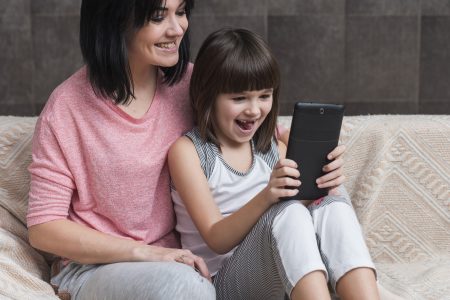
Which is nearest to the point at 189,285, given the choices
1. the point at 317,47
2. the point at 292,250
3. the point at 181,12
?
the point at 292,250

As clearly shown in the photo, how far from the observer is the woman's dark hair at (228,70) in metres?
1.64

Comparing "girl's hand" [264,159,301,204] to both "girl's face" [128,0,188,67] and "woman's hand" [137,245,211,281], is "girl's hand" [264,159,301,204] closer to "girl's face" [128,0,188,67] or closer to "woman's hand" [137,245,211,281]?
"woman's hand" [137,245,211,281]

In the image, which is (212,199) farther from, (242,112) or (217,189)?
(242,112)

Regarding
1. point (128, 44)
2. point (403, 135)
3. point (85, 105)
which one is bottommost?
point (403, 135)

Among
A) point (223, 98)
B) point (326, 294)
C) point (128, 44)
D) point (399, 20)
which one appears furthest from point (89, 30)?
point (399, 20)

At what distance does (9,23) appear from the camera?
91.4 inches

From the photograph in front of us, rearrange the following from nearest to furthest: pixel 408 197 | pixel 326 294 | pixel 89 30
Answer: pixel 326 294 < pixel 89 30 < pixel 408 197

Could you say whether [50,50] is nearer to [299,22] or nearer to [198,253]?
[299,22]

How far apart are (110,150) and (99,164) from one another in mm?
36

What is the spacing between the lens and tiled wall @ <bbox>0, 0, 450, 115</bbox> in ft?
7.66

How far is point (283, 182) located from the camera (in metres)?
1.52

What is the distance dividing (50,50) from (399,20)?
3.38 feet

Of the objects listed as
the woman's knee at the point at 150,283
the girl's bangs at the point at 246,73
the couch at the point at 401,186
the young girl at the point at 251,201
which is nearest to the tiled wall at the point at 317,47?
the couch at the point at 401,186

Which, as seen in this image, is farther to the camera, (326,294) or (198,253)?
(198,253)
